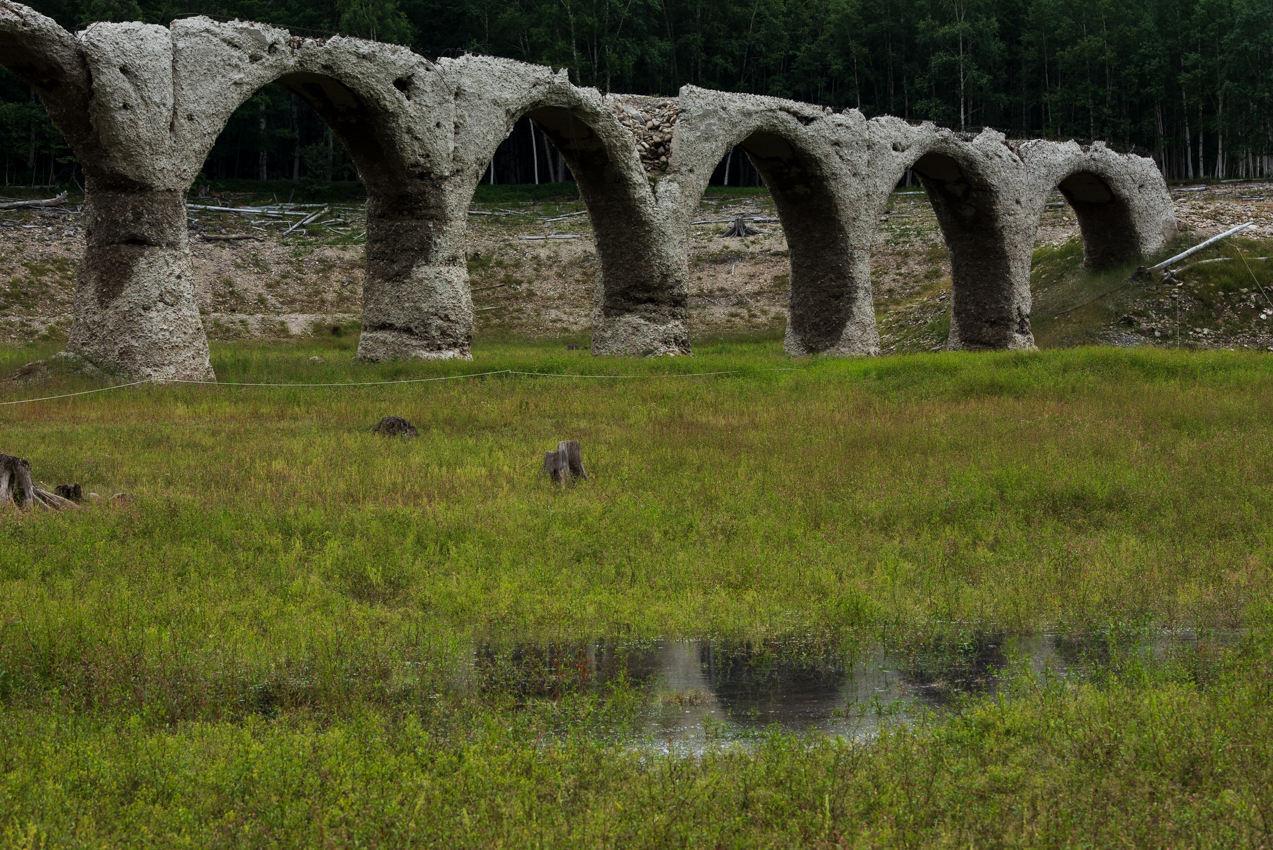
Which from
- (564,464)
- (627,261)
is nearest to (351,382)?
(564,464)

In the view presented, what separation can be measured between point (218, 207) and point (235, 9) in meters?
11.6

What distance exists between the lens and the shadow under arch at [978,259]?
25.8 metres

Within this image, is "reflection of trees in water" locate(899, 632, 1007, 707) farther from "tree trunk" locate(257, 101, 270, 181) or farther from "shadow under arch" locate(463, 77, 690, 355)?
"tree trunk" locate(257, 101, 270, 181)

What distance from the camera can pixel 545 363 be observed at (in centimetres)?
1784

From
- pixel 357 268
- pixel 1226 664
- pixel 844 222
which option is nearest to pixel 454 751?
pixel 1226 664

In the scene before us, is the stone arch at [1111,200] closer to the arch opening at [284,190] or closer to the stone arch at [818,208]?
the stone arch at [818,208]

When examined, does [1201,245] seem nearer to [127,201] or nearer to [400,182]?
[400,182]

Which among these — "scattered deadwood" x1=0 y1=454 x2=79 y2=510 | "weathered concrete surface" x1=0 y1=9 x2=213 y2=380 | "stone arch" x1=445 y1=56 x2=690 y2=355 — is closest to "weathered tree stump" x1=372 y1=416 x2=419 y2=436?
"scattered deadwood" x1=0 y1=454 x2=79 y2=510

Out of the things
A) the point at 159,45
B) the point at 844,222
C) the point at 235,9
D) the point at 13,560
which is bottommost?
the point at 13,560

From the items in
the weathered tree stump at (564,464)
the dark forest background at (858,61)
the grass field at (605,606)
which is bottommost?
the grass field at (605,606)

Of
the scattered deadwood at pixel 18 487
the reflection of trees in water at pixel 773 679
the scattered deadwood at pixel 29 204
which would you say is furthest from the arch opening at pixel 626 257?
the scattered deadwood at pixel 29 204

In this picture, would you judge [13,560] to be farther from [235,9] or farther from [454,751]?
[235,9]

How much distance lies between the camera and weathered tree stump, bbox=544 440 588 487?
9.69m

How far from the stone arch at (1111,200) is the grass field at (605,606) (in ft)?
49.4
